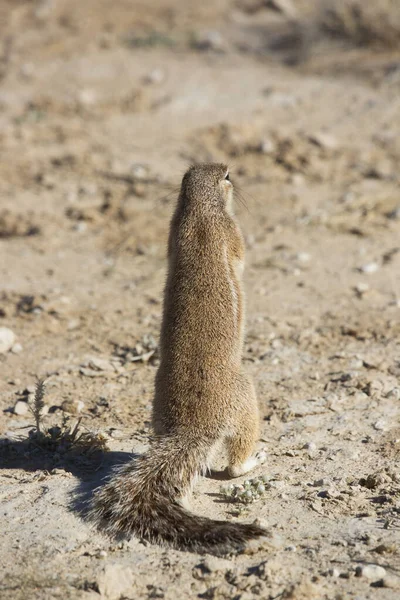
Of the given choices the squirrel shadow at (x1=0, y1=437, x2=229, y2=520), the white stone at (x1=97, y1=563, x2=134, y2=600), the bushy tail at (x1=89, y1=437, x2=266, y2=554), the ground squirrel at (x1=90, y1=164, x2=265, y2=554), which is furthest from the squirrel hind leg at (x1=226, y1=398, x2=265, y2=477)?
the white stone at (x1=97, y1=563, x2=134, y2=600)

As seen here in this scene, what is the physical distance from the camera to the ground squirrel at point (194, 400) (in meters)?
3.87

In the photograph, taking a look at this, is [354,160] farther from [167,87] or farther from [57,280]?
[57,280]

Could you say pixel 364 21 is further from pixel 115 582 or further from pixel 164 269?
pixel 115 582

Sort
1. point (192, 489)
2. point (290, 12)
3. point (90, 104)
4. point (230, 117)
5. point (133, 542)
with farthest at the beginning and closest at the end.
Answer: point (290, 12)
point (90, 104)
point (230, 117)
point (192, 489)
point (133, 542)

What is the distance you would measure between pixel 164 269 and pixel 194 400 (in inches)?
131

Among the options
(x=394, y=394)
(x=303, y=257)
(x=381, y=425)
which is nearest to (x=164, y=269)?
(x=303, y=257)

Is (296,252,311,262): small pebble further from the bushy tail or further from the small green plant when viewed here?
the bushy tail

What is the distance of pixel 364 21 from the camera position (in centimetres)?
1123

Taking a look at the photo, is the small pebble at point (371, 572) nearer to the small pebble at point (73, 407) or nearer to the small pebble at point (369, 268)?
the small pebble at point (73, 407)

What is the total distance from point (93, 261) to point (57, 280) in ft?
1.60

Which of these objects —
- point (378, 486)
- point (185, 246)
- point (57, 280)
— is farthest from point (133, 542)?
point (57, 280)

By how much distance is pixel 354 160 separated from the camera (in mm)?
9195

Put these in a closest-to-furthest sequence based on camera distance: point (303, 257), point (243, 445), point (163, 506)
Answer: point (163, 506), point (243, 445), point (303, 257)

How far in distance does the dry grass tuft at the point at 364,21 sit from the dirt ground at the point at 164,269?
0.16 meters
